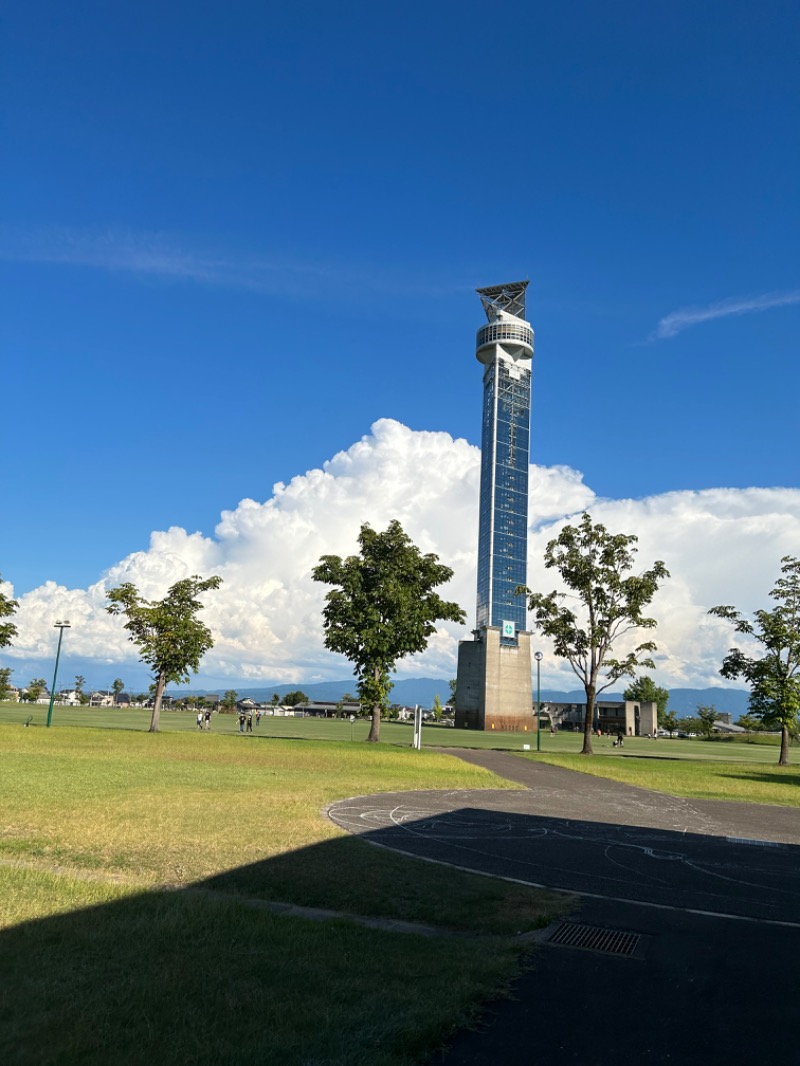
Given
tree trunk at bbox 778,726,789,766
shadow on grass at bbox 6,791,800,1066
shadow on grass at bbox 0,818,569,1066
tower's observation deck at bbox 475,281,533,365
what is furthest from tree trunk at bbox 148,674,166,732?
tower's observation deck at bbox 475,281,533,365

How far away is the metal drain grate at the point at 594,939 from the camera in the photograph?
24.6 ft

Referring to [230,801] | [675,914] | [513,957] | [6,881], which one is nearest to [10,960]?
[6,881]

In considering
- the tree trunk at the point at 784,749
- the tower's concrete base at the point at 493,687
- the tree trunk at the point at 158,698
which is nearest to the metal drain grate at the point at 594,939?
the tree trunk at the point at 784,749

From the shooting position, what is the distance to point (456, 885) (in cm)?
995

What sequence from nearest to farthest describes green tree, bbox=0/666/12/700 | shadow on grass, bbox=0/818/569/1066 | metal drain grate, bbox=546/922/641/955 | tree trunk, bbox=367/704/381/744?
shadow on grass, bbox=0/818/569/1066 → metal drain grate, bbox=546/922/641/955 → tree trunk, bbox=367/704/381/744 → green tree, bbox=0/666/12/700

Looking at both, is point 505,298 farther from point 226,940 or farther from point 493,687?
point 226,940

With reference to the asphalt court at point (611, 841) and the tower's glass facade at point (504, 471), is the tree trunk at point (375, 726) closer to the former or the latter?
the asphalt court at point (611, 841)

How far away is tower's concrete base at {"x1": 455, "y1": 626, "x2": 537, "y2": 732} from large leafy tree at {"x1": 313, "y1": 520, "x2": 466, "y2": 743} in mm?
80523

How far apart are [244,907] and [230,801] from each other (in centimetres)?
929

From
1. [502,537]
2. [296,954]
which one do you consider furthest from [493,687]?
[296,954]

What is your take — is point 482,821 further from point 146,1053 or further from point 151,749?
point 151,749

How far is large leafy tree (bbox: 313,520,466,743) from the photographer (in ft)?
149

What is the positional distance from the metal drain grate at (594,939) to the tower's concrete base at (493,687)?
119m

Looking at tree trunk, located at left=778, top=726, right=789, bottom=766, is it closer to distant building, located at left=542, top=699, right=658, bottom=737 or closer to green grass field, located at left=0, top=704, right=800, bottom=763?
green grass field, located at left=0, top=704, right=800, bottom=763
